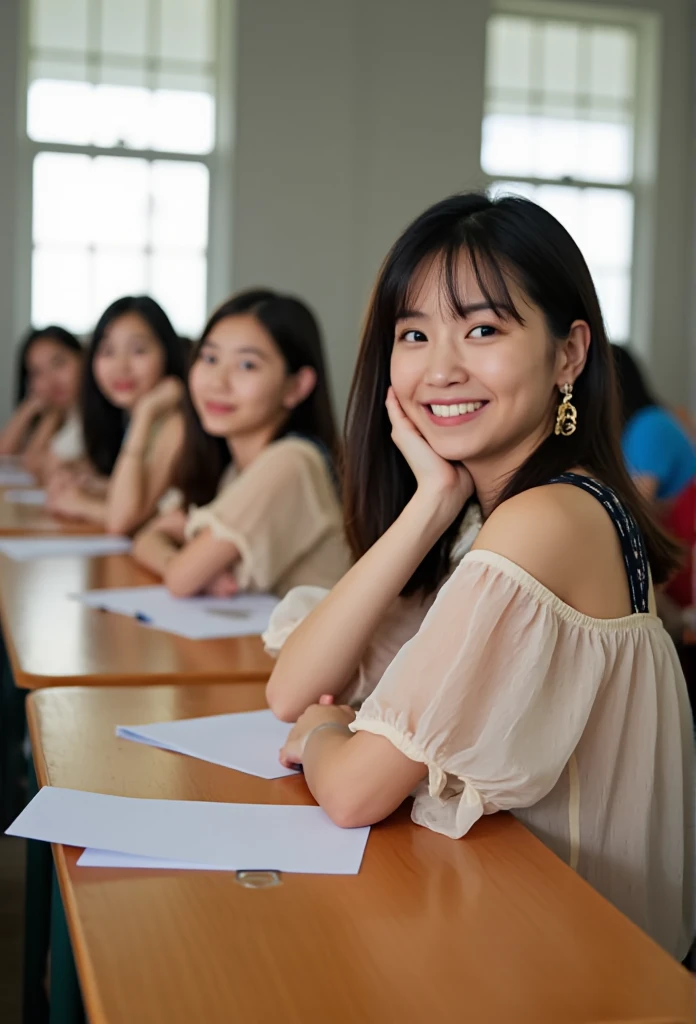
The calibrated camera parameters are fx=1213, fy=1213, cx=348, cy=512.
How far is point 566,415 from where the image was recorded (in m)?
1.29

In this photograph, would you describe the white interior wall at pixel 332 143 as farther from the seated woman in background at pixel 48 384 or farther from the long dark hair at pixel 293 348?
the long dark hair at pixel 293 348

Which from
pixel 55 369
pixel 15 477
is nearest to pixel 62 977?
pixel 15 477

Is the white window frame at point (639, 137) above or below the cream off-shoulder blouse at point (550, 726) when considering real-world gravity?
above

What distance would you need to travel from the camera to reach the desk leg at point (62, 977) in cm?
125

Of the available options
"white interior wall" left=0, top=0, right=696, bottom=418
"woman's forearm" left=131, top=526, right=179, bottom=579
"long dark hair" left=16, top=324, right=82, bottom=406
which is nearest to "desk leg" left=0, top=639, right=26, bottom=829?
"woman's forearm" left=131, top=526, right=179, bottom=579

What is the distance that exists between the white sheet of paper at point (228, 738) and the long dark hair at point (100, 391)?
2537 mm

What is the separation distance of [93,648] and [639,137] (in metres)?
7.58

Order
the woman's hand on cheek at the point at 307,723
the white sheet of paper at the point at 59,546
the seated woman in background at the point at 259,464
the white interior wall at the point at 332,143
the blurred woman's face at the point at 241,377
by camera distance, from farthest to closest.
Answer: the white interior wall at the point at 332,143 < the white sheet of paper at the point at 59,546 < the blurred woman's face at the point at 241,377 < the seated woman in background at the point at 259,464 < the woman's hand on cheek at the point at 307,723

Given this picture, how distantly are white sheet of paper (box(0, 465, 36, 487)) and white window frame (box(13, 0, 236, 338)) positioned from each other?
7.09 ft

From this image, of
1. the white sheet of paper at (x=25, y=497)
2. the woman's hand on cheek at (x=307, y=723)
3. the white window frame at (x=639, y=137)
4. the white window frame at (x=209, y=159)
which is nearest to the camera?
the woman's hand on cheek at (x=307, y=723)

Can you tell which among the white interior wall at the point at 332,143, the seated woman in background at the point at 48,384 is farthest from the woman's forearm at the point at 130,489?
the white interior wall at the point at 332,143

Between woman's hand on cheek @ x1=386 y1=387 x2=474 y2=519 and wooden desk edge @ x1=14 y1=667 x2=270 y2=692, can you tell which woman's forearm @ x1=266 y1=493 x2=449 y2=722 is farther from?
wooden desk edge @ x1=14 y1=667 x2=270 y2=692

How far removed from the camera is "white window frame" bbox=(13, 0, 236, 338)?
7402mm

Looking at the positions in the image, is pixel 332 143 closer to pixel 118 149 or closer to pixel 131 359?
pixel 118 149
